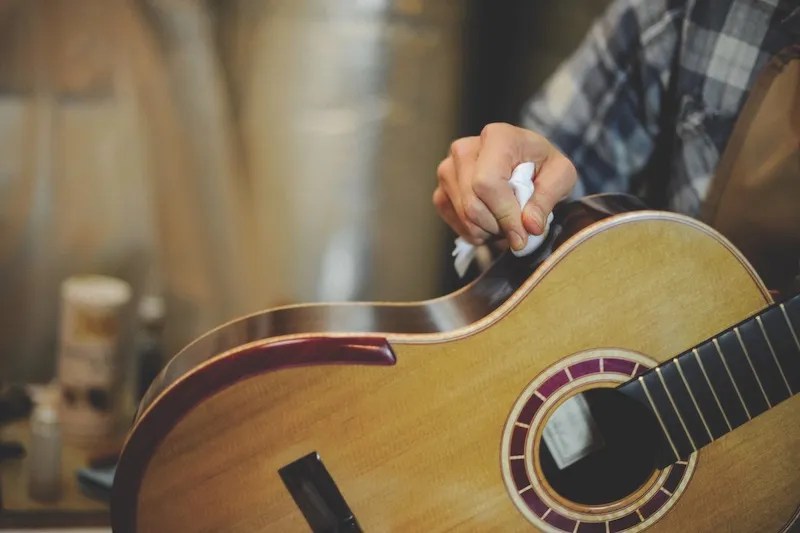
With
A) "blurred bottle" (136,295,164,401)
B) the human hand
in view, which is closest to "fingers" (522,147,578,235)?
the human hand

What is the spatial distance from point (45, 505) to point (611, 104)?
37.3 inches

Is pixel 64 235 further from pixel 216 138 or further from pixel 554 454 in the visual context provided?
pixel 554 454

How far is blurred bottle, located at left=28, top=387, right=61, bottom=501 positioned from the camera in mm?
1157

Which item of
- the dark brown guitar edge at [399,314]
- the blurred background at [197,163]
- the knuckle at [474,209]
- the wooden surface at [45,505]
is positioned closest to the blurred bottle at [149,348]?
the blurred background at [197,163]

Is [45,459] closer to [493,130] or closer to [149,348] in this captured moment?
[149,348]

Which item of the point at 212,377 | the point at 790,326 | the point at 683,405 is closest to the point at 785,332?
the point at 790,326

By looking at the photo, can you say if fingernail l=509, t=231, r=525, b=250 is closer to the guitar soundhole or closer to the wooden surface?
the guitar soundhole

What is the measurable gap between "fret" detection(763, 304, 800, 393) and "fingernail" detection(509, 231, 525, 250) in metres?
0.22

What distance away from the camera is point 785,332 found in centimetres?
71

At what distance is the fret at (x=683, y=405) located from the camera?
719mm

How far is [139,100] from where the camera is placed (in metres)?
1.40

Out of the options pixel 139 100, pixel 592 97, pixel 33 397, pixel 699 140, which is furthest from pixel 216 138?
pixel 699 140

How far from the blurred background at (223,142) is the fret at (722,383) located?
0.92 m

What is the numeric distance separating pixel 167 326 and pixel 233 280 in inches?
5.7
